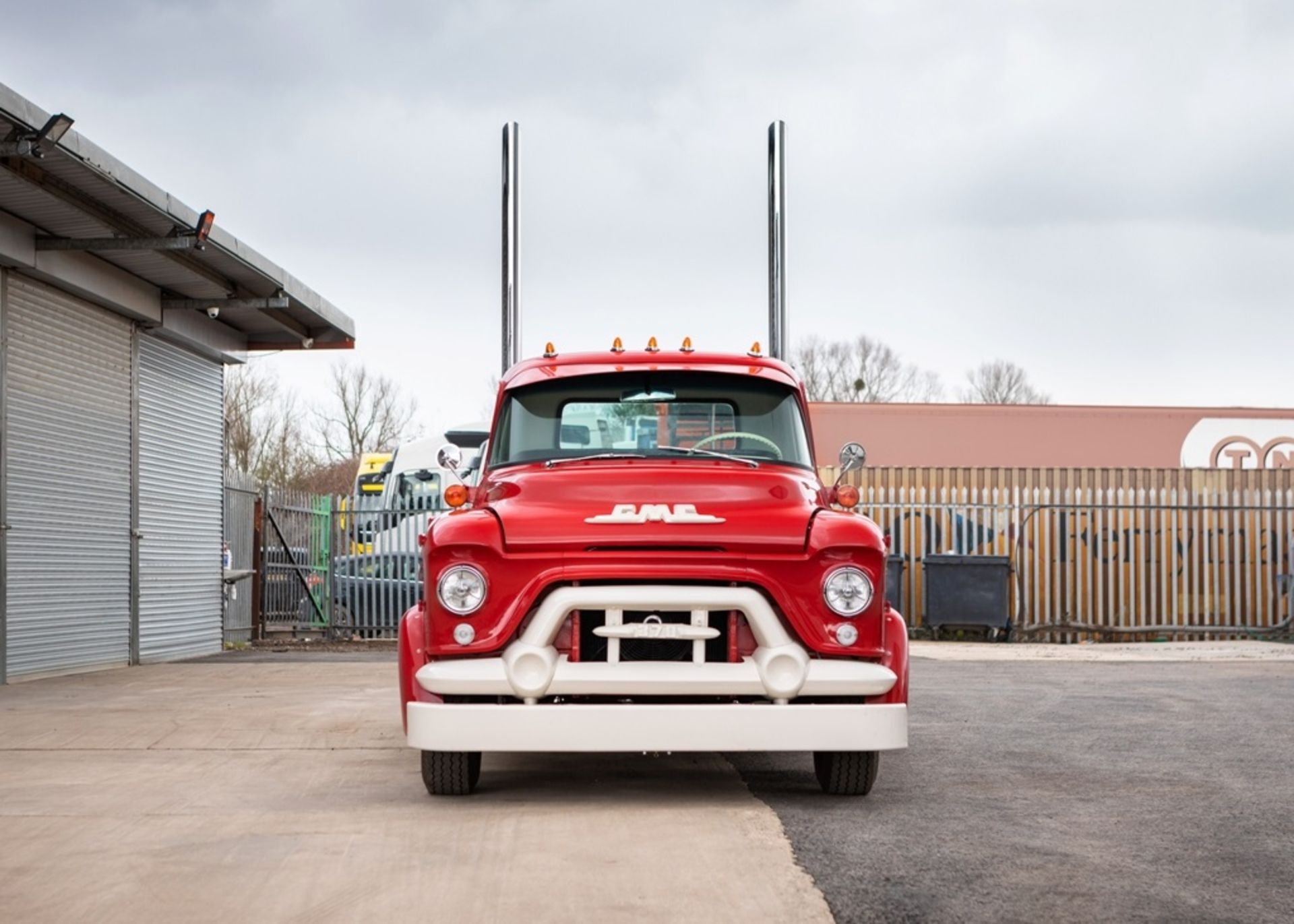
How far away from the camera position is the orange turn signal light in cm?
762

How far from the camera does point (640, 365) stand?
8.20 meters

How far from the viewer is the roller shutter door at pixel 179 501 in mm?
17703

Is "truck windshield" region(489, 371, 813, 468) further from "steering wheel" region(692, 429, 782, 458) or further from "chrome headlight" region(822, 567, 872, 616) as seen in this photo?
"chrome headlight" region(822, 567, 872, 616)

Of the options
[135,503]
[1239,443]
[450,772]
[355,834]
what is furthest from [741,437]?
[1239,443]

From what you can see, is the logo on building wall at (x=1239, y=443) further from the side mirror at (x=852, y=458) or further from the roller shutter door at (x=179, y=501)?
the side mirror at (x=852, y=458)

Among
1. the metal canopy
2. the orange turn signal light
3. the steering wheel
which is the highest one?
the metal canopy

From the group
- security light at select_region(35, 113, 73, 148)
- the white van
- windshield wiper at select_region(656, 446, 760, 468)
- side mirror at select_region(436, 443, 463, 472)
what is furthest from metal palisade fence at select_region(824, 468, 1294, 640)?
side mirror at select_region(436, 443, 463, 472)

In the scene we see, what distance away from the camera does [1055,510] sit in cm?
2281

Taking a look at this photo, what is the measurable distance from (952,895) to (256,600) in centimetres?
1789

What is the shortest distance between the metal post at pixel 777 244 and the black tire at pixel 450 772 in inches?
176

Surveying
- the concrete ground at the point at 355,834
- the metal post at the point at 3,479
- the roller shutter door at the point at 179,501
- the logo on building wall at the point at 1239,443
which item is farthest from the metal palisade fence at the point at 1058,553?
the concrete ground at the point at 355,834

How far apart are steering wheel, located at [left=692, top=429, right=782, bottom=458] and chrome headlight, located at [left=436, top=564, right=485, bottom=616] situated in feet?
5.78

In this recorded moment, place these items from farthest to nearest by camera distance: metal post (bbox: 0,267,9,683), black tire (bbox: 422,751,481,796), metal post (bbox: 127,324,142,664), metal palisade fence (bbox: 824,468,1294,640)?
metal palisade fence (bbox: 824,468,1294,640), metal post (bbox: 127,324,142,664), metal post (bbox: 0,267,9,683), black tire (bbox: 422,751,481,796)

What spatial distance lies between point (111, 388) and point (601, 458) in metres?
10.6
